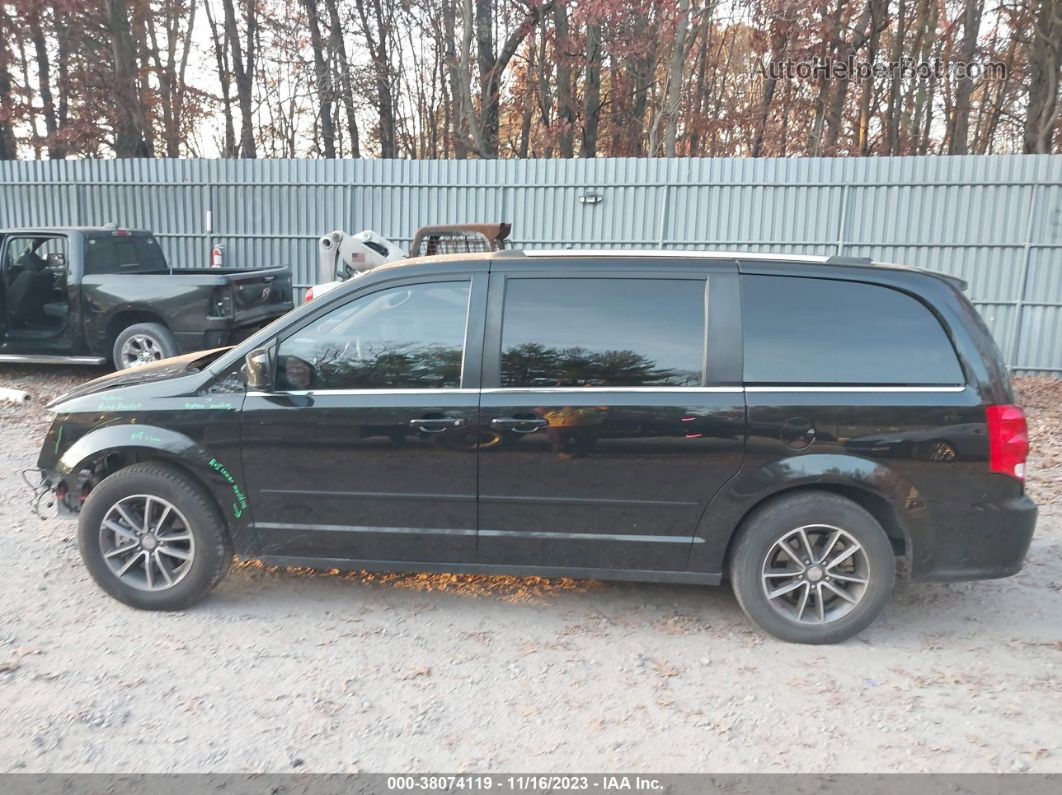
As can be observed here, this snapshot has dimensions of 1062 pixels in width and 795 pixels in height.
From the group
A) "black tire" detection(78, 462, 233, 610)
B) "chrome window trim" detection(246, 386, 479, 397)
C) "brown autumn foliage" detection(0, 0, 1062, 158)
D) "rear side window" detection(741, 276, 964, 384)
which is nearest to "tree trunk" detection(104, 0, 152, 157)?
"brown autumn foliage" detection(0, 0, 1062, 158)

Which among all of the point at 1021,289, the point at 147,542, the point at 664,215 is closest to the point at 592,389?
the point at 147,542

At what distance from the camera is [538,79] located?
22312 millimetres

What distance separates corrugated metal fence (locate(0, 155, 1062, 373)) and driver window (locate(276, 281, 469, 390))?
27.5 feet

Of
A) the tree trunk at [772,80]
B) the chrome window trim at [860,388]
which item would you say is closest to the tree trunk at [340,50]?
the tree trunk at [772,80]

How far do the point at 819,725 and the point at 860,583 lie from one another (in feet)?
2.56

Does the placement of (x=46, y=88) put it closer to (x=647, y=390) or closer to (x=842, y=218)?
(x=842, y=218)

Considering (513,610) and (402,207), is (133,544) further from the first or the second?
(402,207)

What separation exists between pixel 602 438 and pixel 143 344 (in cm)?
736

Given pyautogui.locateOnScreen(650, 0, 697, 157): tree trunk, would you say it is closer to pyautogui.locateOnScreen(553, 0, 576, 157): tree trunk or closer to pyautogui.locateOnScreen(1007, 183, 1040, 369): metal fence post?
pyautogui.locateOnScreen(553, 0, 576, 157): tree trunk

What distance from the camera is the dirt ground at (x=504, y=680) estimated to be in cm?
292

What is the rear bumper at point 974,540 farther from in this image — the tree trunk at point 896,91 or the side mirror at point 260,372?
the tree trunk at point 896,91

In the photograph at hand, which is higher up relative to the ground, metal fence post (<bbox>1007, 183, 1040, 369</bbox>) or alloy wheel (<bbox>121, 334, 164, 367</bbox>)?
metal fence post (<bbox>1007, 183, 1040, 369</bbox>)

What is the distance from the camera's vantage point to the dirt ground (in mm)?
2922

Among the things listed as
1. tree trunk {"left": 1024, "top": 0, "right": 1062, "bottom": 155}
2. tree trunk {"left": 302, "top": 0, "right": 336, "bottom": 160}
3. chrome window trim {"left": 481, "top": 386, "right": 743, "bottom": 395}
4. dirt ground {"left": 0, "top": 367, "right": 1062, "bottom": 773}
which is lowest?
dirt ground {"left": 0, "top": 367, "right": 1062, "bottom": 773}
